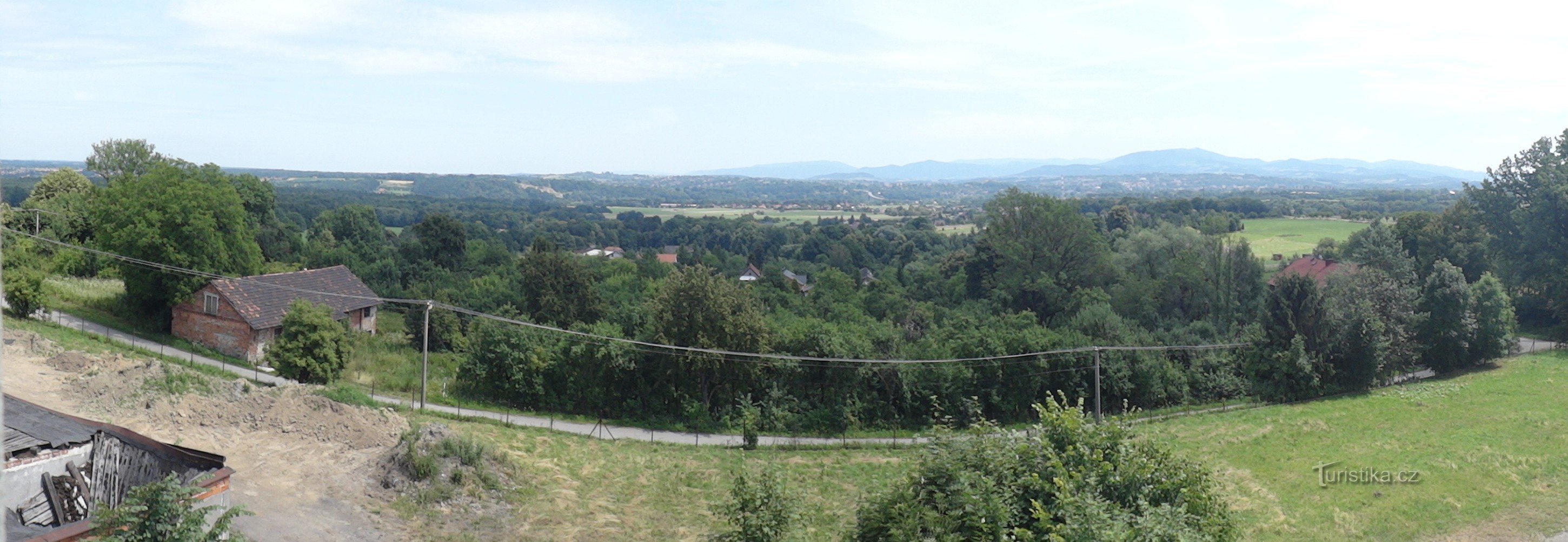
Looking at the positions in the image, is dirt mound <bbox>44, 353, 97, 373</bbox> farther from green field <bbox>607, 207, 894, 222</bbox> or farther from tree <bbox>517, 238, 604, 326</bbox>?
green field <bbox>607, 207, 894, 222</bbox>

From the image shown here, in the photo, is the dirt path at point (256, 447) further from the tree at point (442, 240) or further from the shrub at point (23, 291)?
the tree at point (442, 240)

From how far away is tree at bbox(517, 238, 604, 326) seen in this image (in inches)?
1686

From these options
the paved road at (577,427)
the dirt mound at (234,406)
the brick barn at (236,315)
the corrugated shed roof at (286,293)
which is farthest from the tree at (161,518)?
the brick barn at (236,315)

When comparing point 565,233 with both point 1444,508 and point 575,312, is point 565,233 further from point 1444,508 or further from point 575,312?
point 1444,508

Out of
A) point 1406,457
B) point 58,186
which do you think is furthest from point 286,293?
point 1406,457

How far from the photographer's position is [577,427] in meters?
27.8

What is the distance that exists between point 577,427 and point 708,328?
16.6 ft

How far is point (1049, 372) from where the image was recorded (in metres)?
31.3

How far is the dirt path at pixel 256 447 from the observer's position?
16344 millimetres

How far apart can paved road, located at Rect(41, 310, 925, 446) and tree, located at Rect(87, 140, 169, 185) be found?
32461 millimetres

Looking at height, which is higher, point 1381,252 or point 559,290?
point 1381,252

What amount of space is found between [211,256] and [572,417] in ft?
51.2

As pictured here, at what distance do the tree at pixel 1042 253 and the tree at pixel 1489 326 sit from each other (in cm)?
1889

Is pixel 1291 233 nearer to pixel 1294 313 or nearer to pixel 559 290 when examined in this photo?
pixel 1294 313
